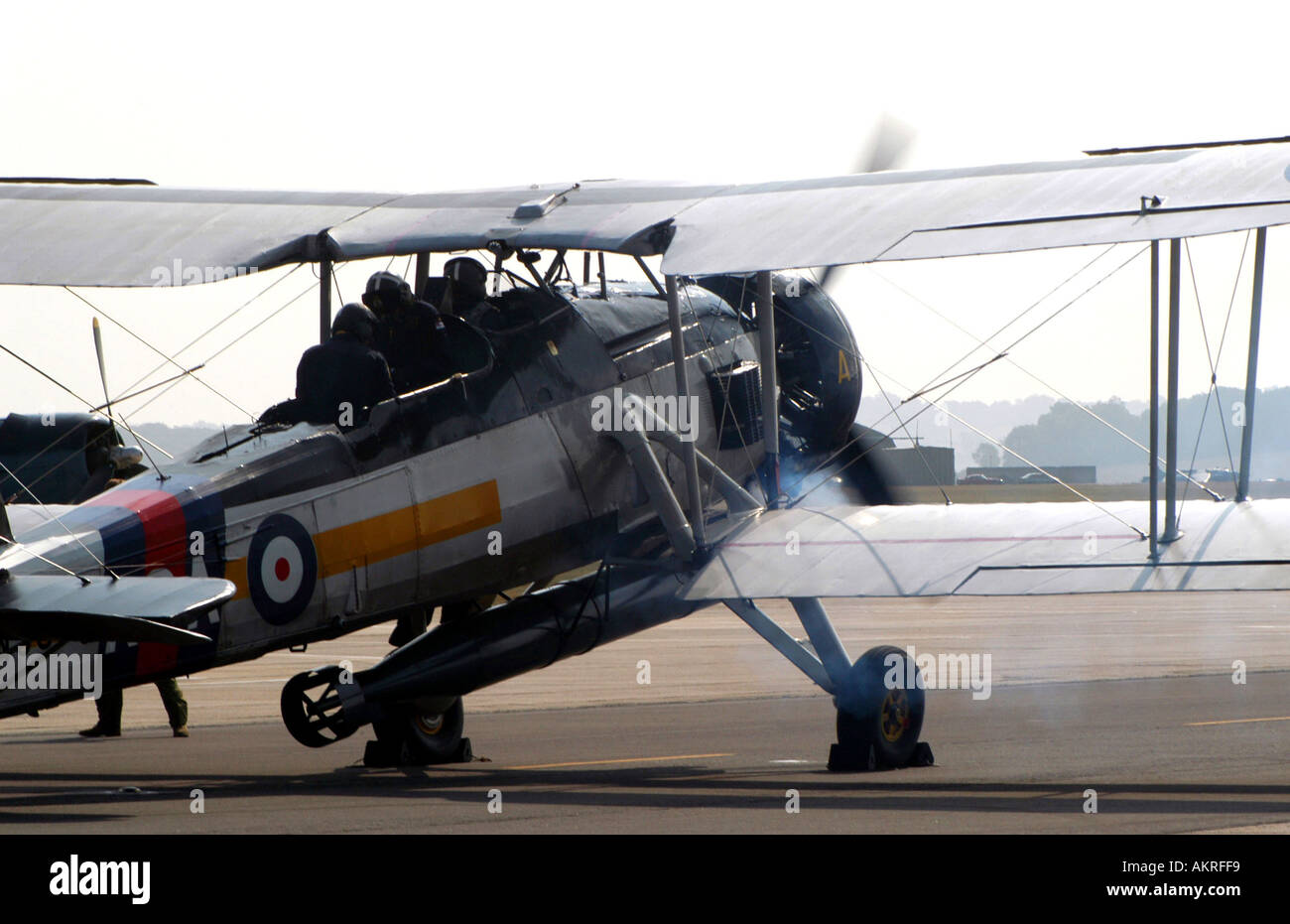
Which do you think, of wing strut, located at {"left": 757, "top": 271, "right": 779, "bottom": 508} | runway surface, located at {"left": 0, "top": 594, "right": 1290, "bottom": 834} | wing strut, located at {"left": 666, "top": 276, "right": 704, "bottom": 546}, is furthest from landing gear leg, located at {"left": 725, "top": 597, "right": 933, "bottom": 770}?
wing strut, located at {"left": 757, "top": 271, "right": 779, "bottom": 508}

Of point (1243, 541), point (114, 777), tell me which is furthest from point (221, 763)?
point (1243, 541)

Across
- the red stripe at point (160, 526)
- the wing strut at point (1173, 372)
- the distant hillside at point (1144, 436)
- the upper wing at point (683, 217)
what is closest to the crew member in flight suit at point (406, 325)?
the upper wing at point (683, 217)

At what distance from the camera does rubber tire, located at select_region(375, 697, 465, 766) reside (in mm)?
14108

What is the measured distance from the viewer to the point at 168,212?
542 inches

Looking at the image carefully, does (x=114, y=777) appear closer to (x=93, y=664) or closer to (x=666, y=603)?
(x=93, y=664)

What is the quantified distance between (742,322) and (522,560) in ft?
12.0

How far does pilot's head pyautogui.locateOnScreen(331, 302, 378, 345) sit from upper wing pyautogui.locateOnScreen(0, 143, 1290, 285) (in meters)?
0.76

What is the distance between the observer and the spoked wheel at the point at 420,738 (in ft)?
46.3

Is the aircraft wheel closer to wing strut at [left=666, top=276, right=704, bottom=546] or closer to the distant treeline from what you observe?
wing strut at [left=666, top=276, right=704, bottom=546]

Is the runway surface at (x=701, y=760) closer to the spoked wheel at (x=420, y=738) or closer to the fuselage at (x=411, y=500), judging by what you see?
the spoked wheel at (x=420, y=738)

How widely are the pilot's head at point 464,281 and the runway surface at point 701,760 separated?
358cm

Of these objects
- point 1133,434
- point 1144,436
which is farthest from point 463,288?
point 1133,434

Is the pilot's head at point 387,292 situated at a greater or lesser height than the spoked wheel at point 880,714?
greater

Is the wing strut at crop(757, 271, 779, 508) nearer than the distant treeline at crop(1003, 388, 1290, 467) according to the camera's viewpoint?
Yes
